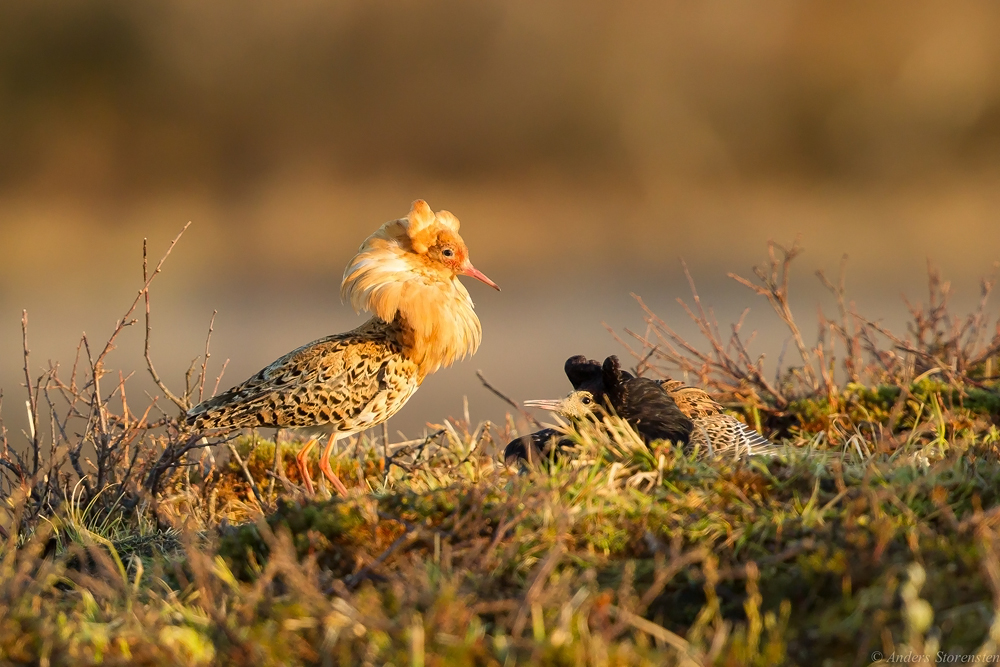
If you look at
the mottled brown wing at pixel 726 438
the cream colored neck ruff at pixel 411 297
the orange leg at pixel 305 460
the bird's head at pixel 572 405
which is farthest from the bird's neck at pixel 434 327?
the mottled brown wing at pixel 726 438

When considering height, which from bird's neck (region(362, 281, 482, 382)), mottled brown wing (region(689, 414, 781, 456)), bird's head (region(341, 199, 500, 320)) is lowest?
mottled brown wing (region(689, 414, 781, 456))

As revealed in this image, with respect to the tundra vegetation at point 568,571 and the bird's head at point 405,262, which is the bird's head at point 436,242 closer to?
the bird's head at point 405,262

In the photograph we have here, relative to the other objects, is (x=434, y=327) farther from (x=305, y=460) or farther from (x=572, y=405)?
(x=572, y=405)

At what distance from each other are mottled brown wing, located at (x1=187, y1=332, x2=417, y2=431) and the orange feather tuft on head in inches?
7.6

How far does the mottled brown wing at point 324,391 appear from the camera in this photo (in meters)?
5.05

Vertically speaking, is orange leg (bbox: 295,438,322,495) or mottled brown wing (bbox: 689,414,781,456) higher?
mottled brown wing (bbox: 689,414,781,456)

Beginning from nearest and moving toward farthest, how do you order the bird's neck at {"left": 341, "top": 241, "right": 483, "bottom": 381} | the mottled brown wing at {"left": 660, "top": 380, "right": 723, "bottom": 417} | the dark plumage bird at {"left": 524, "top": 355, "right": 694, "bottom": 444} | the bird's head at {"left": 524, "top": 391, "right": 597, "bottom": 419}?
the dark plumage bird at {"left": 524, "top": 355, "right": 694, "bottom": 444}, the bird's head at {"left": 524, "top": 391, "right": 597, "bottom": 419}, the mottled brown wing at {"left": 660, "top": 380, "right": 723, "bottom": 417}, the bird's neck at {"left": 341, "top": 241, "right": 483, "bottom": 381}

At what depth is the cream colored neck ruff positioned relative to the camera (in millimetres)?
5309

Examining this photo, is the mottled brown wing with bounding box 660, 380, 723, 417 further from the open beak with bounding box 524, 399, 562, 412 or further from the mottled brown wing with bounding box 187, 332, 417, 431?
the mottled brown wing with bounding box 187, 332, 417, 431

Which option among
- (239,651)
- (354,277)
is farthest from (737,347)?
(239,651)

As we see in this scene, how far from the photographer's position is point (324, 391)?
506cm

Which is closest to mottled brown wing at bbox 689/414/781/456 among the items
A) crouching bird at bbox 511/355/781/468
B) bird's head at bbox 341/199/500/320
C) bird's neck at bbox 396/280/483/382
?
crouching bird at bbox 511/355/781/468

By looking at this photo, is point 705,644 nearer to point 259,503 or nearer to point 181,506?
point 259,503

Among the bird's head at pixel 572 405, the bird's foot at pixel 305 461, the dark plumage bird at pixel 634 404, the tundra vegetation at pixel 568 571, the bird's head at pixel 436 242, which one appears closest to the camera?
the tundra vegetation at pixel 568 571
